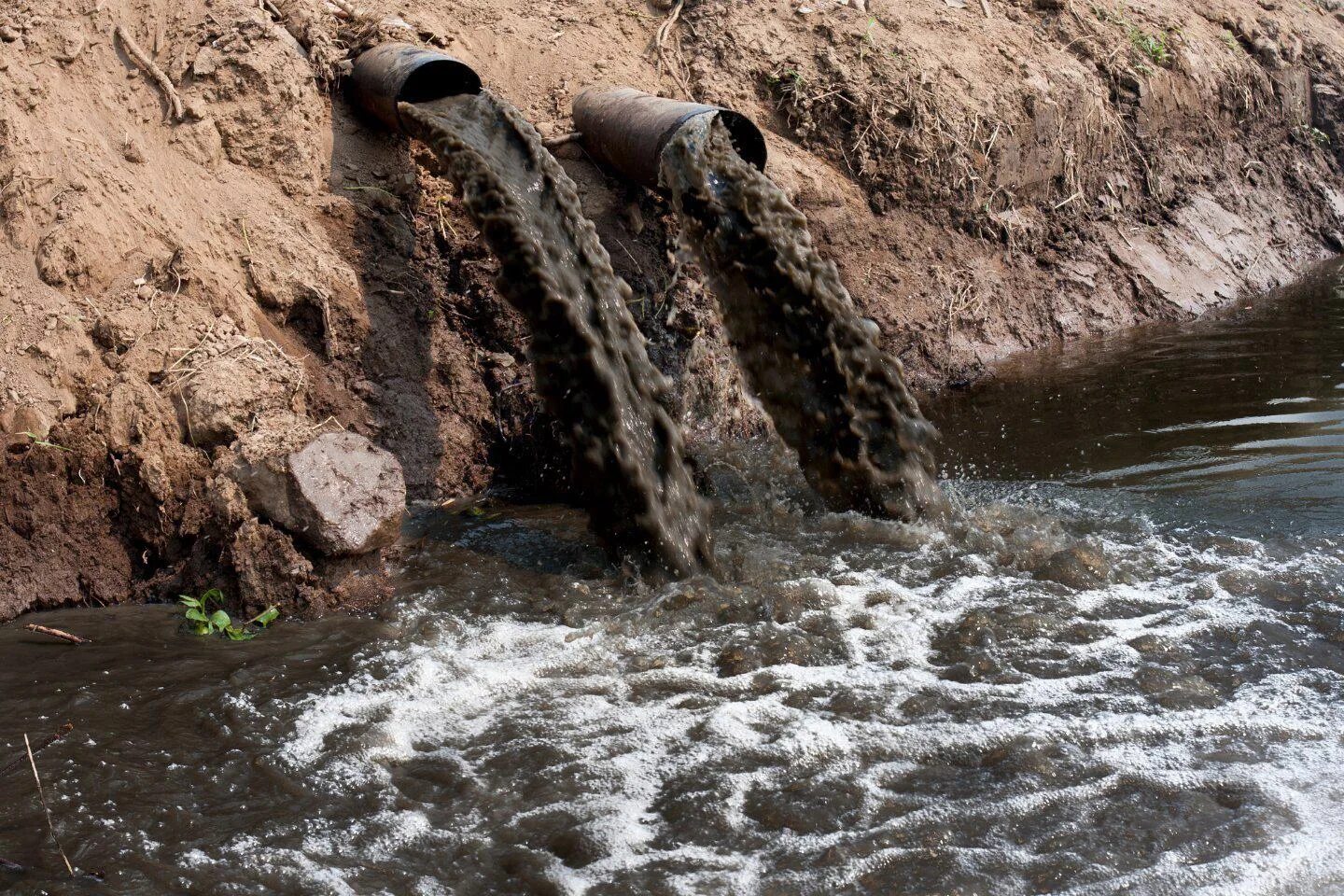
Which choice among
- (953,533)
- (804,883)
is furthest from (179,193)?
(804,883)

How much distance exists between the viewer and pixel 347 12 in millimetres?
6273

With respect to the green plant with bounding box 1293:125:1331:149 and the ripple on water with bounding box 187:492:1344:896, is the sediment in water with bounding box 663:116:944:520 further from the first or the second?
the green plant with bounding box 1293:125:1331:149

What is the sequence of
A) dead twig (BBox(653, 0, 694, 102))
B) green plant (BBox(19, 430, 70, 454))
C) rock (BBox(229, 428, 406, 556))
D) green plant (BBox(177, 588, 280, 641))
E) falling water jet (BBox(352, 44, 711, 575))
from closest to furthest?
green plant (BBox(177, 588, 280, 641)), rock (BBox(229, 428, 406, 556)), green plant (BBox(19, 430, 70, 454)), falling water jet (BBox(352, 44, 711, 575)), dead twig (BBox(653, 0, 694, 102))

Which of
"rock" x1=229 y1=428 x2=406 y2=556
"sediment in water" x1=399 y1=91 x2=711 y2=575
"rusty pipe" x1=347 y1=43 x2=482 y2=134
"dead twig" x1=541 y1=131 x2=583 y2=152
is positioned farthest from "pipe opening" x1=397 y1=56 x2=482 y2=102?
"rock" x1=229 y1=428 x2=406 y2=556

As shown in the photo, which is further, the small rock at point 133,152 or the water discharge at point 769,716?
the small rock at point 133,152

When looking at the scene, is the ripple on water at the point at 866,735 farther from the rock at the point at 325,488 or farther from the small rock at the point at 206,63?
the small rock at the point at 206,63

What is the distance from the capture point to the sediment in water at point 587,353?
458 centimetres

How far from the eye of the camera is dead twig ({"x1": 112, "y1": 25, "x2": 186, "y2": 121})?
217 inches

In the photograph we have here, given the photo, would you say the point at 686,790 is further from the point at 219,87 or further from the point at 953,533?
the point at 219,87

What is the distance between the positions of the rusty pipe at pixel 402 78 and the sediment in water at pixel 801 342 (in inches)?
45.1

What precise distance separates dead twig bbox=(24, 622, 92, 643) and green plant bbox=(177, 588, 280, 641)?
35 cm

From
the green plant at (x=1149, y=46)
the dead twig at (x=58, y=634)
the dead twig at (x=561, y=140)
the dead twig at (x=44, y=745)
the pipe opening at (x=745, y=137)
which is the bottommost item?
the dead twig at (x=44, y=745)

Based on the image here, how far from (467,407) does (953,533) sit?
2458 millimetres

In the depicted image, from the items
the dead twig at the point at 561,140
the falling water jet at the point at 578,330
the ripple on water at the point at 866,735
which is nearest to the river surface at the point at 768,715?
the ripple on water at the point at 866,735
